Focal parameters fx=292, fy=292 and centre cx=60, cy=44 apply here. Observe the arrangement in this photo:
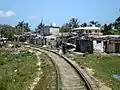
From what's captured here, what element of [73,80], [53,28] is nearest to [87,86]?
[73,80]

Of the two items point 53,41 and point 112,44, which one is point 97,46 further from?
point 53,41

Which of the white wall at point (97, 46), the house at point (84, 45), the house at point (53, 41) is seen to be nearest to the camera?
the white wall at point (97, 46)

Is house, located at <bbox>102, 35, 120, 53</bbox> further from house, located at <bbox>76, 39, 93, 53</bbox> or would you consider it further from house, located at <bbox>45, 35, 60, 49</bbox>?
house, located at <bbox>45, 35, 60, 49</bbox>

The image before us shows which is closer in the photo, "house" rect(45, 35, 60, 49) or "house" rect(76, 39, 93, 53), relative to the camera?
"house" rect(76, 39, 93, 53)

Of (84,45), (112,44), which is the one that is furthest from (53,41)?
(112,44)

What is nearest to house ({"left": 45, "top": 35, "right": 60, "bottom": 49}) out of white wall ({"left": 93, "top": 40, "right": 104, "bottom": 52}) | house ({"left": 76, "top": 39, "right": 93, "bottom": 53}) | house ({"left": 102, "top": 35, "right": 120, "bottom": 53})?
house ({"left": 76, "top": 39, "right": 93, "bottom": 53})

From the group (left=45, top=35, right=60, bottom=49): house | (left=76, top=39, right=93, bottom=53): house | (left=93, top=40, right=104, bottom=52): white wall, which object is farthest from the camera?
(left=45, top=35, right=60, bottom=49): house

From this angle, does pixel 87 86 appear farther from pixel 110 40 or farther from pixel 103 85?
pixel 110 40

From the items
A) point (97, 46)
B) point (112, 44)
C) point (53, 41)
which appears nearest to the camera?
point (112, 44)

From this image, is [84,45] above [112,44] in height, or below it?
below

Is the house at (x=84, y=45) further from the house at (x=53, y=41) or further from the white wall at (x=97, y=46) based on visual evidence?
the house at (x=53, y=41)

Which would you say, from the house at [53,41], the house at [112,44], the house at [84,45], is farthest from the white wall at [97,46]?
the house at [53,41]

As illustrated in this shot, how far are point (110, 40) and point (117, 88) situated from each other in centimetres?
3383

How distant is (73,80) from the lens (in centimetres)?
2389
